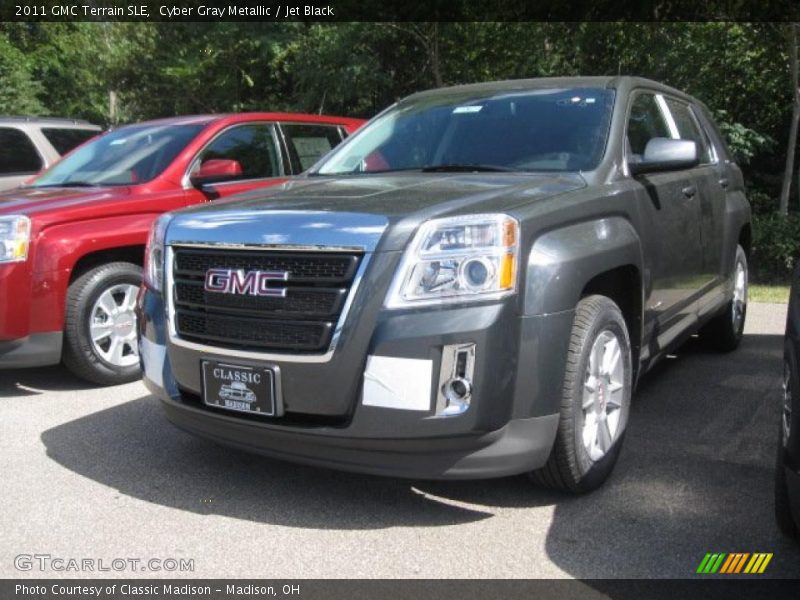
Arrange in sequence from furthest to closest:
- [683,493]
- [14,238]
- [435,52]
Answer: [435,52], [14,238], [683,493]

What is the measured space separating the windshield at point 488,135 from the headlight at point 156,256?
3.66 feet

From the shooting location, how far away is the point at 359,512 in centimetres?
331

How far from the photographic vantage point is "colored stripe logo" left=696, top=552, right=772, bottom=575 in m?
2.80

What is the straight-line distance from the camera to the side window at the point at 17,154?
28.0ft

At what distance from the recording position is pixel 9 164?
8.57m

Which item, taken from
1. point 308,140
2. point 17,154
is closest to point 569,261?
point 308,140

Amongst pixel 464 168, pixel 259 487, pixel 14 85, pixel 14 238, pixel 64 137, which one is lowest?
pixel 259 487

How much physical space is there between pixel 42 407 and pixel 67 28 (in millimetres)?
26384

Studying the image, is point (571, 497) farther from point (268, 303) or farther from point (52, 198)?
point (52, 198)

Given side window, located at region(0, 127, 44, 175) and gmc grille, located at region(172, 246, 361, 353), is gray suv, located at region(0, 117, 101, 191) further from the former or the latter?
gmc grille, located at region(172, 246, 361, 353)

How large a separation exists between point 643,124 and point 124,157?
3.70 metres

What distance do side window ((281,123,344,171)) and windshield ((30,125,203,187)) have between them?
0.90 m

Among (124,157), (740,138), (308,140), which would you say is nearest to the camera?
(124,157)

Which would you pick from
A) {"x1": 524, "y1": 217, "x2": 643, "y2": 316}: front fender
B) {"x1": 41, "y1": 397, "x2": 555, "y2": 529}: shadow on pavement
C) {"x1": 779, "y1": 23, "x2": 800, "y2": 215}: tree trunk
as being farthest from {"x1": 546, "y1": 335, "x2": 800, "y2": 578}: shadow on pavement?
{"x1": 779, "y1": 23, "x2": 800, "y2": 215}: tree trunk
